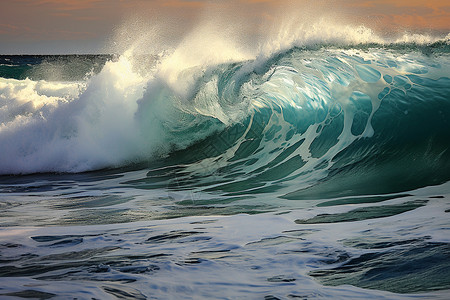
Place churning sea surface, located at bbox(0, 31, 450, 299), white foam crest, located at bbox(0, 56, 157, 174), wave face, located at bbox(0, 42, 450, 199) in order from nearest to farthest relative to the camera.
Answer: churning sea surface, located at bbox(0, 31, 450, 299)
wave face, located at bbox(0, 42, 450, 199)
white foam crest, located at bbox(0, 56, 157, 174)

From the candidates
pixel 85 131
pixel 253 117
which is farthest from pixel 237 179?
pixel 85 131

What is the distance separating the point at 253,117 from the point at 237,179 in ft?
9.69

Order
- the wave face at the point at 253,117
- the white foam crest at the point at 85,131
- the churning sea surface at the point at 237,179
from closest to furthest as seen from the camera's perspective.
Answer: the churning sea surface at the point at 237,179, the wave face at the point at 253,117, the white foam crest at the point at 85,131

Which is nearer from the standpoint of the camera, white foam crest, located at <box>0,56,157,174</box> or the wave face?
the wave face

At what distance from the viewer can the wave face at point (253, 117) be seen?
7801mm

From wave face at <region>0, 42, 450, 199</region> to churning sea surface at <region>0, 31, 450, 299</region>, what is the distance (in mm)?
31

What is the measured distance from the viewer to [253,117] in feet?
32.2

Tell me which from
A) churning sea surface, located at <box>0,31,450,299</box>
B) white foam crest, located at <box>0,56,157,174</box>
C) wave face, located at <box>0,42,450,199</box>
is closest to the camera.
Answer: churning sea surface, located at <box>0,31,450,299</box>

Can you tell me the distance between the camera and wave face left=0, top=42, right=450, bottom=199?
25.6ft

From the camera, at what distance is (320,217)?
15.3 feet

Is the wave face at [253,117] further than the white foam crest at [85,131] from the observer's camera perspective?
No

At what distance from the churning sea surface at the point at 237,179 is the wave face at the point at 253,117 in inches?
1.2

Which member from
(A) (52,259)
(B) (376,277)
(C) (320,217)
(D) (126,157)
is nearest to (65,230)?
(A) (52,259)

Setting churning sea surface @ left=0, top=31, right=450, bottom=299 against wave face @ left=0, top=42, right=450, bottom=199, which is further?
wave face @ left=0, top=42, right=450, bottom=199
